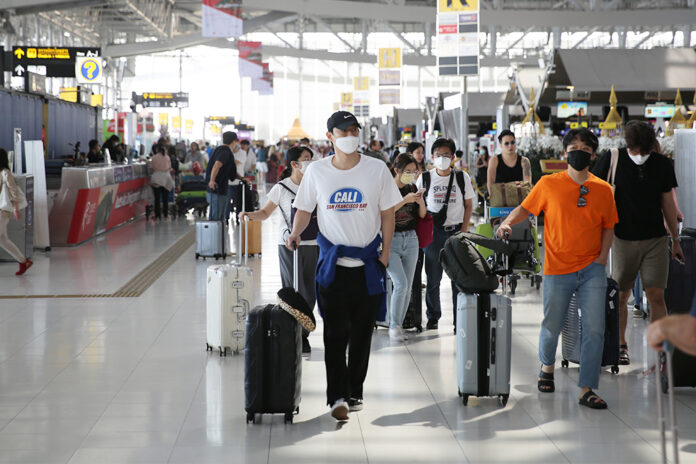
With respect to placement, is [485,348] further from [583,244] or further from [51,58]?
[51,58]

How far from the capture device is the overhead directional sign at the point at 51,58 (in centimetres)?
1966

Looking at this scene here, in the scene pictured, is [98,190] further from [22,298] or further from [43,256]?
[22,298]

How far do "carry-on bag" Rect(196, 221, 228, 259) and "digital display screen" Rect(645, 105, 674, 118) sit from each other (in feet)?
40.3

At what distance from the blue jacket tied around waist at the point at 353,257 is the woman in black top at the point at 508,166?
14.3 ft

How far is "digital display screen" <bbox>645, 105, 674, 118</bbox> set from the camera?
21.1 m

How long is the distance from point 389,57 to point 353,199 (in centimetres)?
2987

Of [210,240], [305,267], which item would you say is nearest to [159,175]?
[210,240]

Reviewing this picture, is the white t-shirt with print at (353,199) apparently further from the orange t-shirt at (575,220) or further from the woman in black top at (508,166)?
the woman in black top at (508,166)

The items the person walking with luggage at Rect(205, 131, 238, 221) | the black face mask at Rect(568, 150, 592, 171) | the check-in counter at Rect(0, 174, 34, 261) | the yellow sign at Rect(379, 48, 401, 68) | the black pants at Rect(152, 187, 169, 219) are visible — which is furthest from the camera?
the yellow sign at Rect(379, 48, 401, 68)

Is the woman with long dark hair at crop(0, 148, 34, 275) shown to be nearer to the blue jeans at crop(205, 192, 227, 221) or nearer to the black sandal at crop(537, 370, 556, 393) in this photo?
the blue jeans at crop(205, 192, 227, 221)

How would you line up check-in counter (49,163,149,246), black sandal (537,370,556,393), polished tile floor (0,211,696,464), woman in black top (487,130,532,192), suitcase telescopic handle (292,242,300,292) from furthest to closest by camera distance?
check-in counter (49,163,149,246) → woman in black top (487,130,532,192) → suitcase telescopic handle (292,242,300,292) → black sandal (537,370,556,393) → polished tile floor (0,211,696,464)

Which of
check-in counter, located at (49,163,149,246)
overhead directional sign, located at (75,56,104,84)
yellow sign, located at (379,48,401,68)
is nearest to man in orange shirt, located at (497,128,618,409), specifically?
check-in counter, located at (49,163,149,246)

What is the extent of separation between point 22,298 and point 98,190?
5990mm

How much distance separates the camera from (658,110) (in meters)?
21.2
